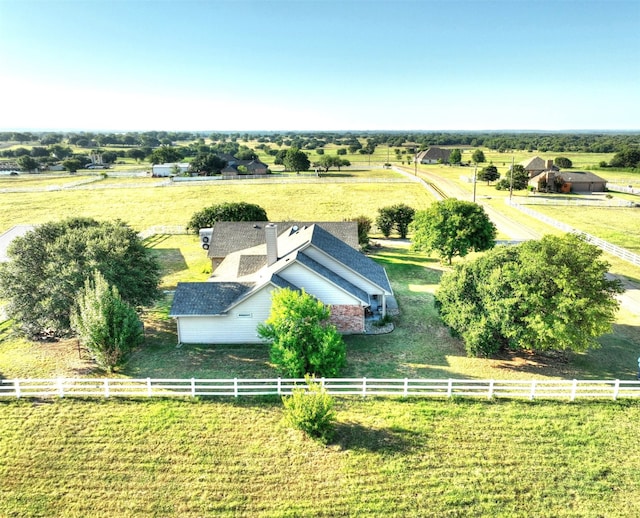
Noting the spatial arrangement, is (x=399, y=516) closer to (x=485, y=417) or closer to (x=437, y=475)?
(x=437, y=475)

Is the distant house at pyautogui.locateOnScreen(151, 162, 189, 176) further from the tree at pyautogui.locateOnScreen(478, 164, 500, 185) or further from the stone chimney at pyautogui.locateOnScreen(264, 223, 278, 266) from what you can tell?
the stone chimney at pyautogui.locateOnScreen(264, 223, 278, 266)

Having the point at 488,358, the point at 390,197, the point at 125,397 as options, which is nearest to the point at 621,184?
the point at 390,197

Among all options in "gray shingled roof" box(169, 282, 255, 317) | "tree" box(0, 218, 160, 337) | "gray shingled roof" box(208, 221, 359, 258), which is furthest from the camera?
"gray shingled roof" box(208, 221, 359, 258)

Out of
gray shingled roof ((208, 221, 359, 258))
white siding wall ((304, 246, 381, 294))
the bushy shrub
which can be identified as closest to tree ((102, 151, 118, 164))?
gray shingled roof ((208, 221, 359, 258))

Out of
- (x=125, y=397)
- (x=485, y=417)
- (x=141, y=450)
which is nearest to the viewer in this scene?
(x=141, y=450)

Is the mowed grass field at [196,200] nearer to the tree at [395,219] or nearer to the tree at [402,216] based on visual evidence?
the tree at [395,219]

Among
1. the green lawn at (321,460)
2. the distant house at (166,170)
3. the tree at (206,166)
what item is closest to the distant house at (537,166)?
the tree at (206,166)
